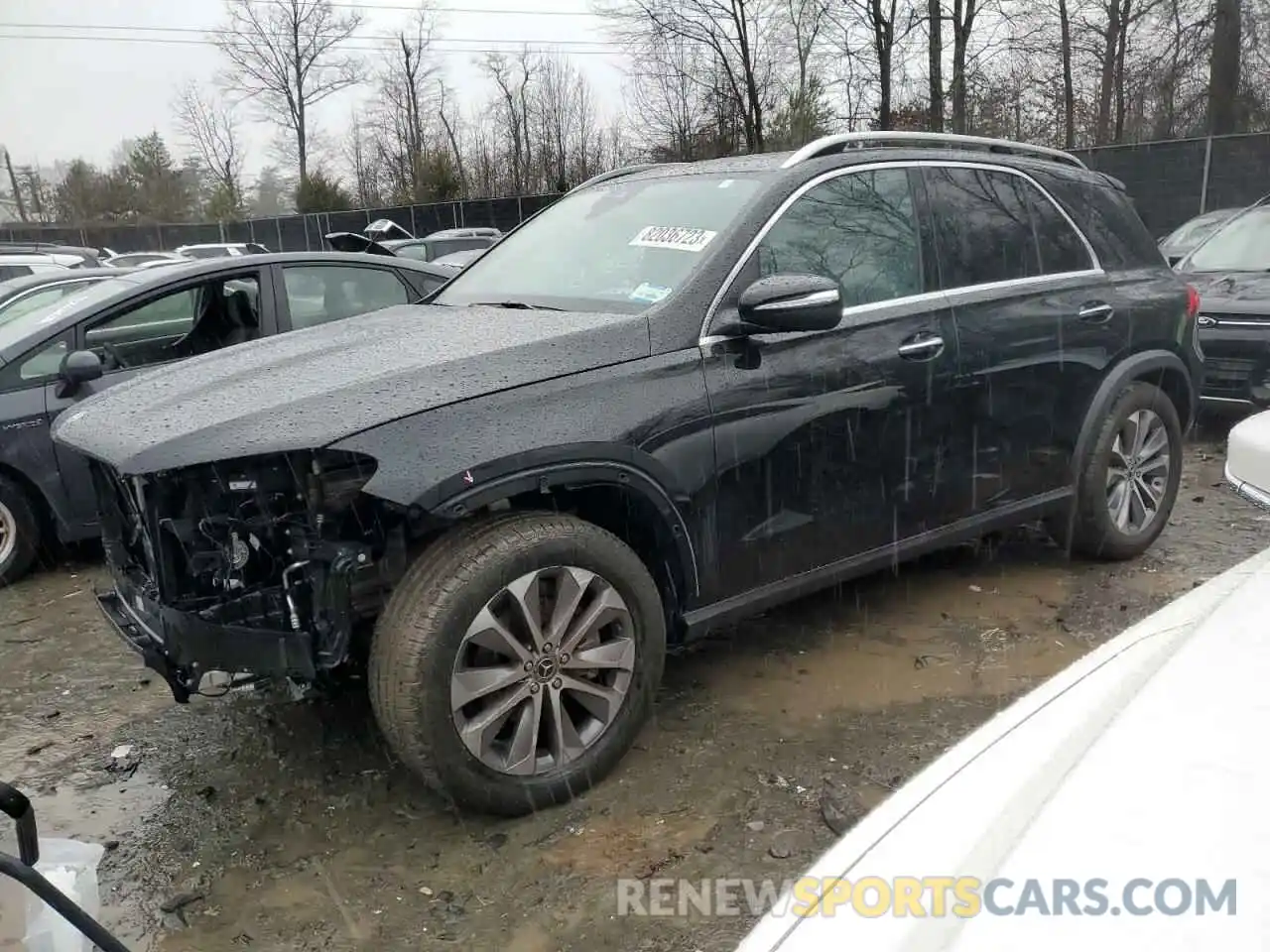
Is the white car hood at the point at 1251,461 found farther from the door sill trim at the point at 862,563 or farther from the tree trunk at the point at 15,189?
the tree trunk at the point at 15,189

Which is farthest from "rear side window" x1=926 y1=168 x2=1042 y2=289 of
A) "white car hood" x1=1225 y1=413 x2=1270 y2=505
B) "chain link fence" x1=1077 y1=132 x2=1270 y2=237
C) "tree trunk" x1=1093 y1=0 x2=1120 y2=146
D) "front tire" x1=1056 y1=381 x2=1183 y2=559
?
"tree trunk" x1=1093 y1=0 x2=1120 y2=146

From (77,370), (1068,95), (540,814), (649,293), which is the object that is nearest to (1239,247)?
(649,293)

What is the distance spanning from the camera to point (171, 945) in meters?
2.40

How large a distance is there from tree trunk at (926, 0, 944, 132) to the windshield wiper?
2318 cm

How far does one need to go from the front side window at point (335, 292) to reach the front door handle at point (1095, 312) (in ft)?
11.2

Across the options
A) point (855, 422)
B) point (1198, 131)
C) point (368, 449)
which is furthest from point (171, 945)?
point (1198, 131)

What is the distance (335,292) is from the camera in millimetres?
5691

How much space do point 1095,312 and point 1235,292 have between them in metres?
3.80

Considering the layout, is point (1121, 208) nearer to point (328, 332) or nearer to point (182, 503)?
point (328, 332)

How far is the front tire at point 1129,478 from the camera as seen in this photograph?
4312 millimetres

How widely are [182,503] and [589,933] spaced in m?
1.52

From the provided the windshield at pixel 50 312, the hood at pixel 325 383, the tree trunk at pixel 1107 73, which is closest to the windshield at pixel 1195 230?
the hood at pixel 325 383

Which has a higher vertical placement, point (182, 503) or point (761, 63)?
point (761, 63)

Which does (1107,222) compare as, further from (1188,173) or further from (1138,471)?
(1188,173)
